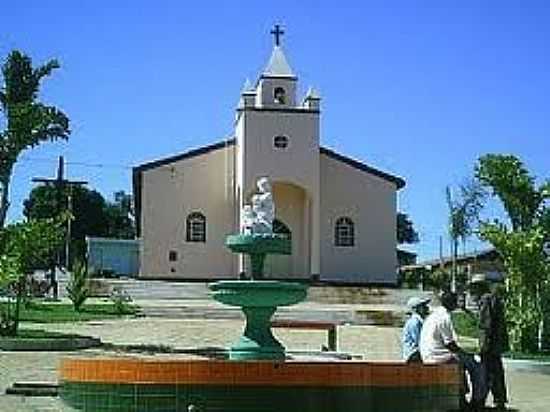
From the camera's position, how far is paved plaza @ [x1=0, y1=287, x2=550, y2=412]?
1305 cm

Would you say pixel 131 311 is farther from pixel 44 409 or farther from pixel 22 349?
pixel 44 409

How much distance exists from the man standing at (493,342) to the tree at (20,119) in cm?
1110

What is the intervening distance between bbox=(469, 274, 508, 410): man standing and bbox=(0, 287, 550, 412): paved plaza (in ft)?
1.88

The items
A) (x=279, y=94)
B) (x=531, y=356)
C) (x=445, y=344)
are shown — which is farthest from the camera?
(x=279, y=94)

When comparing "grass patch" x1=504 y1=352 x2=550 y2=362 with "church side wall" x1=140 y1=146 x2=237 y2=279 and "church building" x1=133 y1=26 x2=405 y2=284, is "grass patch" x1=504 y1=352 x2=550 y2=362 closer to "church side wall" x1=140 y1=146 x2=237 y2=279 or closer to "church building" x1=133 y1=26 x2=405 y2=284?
"church building" x1=133 y1=26 x2=405 y2=284

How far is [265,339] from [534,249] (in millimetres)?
7176

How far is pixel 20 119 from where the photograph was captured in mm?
19766

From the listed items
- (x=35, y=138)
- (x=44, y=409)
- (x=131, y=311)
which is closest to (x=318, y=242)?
(x=131, y=311)

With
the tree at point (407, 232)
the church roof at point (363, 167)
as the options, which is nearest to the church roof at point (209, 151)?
the church roof at point (363, 167)

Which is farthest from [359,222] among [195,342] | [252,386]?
[252,386]

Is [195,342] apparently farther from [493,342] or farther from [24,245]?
[493,342]

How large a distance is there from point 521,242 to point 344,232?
25.8 meters

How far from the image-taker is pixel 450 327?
1033 centimetres

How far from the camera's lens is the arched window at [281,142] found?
41.9 metres
